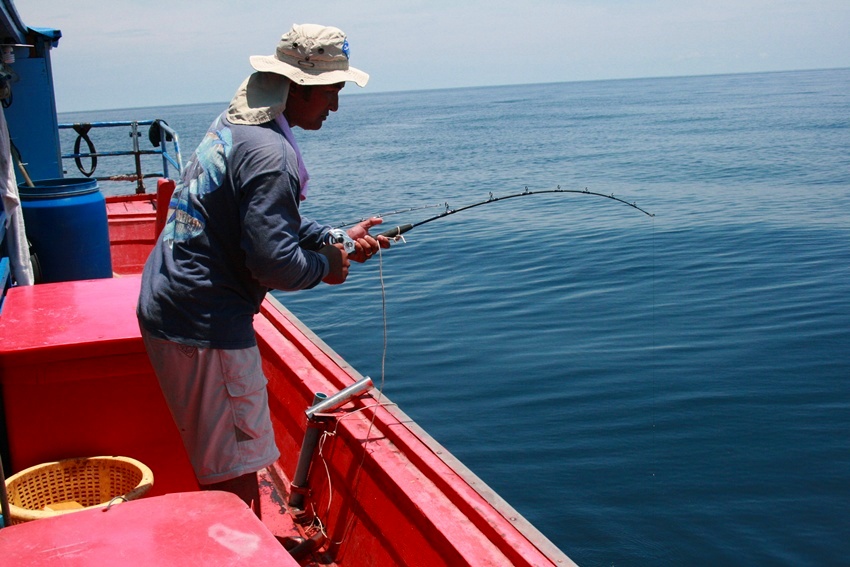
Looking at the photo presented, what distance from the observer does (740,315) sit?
8.81m

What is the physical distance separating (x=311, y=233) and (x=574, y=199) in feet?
54.0

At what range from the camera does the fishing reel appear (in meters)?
2.69

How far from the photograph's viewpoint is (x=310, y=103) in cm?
246

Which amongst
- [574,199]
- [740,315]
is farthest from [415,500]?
[574,199]

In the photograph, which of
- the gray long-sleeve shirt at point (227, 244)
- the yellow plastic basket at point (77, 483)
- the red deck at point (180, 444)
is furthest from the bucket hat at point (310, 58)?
the yellow plastic basket at point (77, 483)

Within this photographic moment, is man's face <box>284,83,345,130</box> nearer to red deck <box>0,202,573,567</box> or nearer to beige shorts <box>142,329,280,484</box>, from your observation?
beige shorts <box>142,329,280,484</box>

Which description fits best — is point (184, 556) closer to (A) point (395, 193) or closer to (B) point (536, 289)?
(B) point (536, 289)

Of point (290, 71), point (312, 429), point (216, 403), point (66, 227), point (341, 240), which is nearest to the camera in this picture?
point (290, 71)

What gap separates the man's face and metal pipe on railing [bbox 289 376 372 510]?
1232 mm

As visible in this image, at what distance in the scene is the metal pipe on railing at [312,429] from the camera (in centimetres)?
331

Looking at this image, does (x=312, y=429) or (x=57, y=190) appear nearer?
(x=312, y=429)

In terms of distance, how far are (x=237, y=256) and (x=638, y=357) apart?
5911 millimetres

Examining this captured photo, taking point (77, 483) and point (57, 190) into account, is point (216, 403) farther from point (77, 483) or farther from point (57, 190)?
point (57, 190)

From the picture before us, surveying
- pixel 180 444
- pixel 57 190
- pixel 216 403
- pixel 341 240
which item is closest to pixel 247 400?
pixel 216 403
